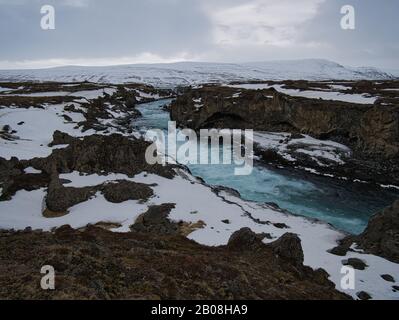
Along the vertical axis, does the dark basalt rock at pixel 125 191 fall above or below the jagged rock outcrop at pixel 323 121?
below

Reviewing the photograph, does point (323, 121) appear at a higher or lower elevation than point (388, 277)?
higher

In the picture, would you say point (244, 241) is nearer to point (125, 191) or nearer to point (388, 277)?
point (388, 277)

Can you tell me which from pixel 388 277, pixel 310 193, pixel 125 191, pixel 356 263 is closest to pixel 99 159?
pixel 125 191

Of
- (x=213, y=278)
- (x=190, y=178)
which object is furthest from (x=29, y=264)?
(x=190, y=178)

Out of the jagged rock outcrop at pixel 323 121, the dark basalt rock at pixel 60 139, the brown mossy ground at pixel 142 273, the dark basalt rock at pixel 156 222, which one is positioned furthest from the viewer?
the dark basalt rock at pixel 60 139

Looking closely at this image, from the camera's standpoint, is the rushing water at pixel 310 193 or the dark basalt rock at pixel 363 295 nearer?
the dark basalt rock at pixel 363 295

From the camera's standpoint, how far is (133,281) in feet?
34.7

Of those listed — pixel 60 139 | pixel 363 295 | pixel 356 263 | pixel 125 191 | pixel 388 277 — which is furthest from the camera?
pixel 60 139

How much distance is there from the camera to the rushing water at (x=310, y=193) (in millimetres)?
31094

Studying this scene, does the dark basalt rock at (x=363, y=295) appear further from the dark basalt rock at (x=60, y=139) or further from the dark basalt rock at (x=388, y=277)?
the dark basalt rock at (x=60, y=139)

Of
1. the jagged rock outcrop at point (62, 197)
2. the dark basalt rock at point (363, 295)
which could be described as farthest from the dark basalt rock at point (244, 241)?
the jagged rock outcrop at point (62, 197)

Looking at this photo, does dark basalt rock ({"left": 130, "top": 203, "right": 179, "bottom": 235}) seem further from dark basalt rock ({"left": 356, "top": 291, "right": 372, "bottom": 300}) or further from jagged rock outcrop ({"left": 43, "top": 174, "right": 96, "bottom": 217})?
dark basalt rock ({"left": 356, "top": 291, "right": 372, "bottom": 300})

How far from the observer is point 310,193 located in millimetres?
35750

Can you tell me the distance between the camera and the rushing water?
102ft
